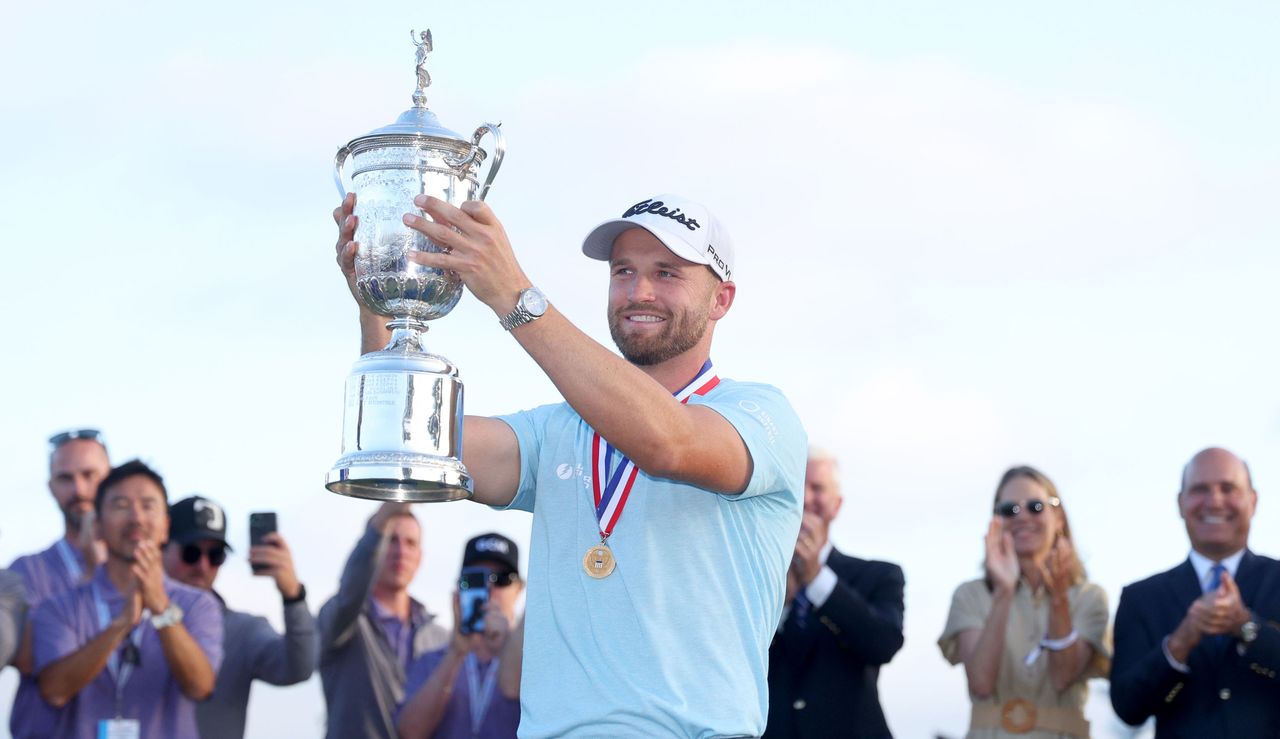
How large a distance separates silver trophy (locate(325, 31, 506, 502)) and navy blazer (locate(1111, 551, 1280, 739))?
4.74 m

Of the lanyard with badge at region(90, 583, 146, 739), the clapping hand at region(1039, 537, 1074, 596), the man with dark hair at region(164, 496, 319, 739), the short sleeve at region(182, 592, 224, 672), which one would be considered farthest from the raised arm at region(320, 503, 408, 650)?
the clapping hand at region(1039, 537, 1074, 596)

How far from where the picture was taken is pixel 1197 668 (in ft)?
26.1

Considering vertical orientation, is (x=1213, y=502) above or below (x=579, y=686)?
above

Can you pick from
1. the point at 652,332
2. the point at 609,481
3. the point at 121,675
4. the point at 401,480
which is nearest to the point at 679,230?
the point at 652,332

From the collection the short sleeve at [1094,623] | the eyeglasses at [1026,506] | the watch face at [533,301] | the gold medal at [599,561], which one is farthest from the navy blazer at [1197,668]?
the watch face at [533,301]

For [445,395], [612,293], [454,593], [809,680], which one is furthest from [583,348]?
[454,593]

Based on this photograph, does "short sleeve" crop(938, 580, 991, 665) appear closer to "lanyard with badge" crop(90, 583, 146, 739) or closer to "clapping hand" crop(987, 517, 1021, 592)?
"clapping hand" crop(987, 517, 1021, 592)

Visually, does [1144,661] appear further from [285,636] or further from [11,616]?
[11,616]

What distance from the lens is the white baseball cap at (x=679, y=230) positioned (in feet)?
15.4

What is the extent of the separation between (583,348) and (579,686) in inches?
36.8

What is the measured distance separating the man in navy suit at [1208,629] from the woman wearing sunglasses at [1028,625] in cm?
23

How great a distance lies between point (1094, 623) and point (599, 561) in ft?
16.0

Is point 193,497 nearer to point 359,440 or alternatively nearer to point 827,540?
point 827,540

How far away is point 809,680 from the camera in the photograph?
313 inches
